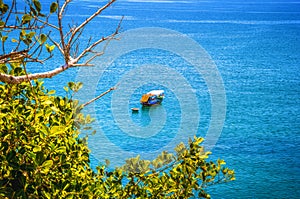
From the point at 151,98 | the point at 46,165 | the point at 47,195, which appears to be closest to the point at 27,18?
the point at 46,165

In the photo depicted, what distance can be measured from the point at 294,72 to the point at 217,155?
16795mm

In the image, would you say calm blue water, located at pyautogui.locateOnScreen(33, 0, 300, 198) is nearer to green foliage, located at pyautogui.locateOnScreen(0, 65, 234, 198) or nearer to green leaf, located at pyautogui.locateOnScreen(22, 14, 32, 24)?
green foliage, located at pyautogui.locateOnScreen(0, 65, 234, 198)

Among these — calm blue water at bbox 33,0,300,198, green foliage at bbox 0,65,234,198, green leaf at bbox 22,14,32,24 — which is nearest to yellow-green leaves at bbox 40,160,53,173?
green foliage at bbox 0,65,234,198

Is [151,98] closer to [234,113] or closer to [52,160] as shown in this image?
[234,113]

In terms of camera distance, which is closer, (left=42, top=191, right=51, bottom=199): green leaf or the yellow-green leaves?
the yellow-green leaves

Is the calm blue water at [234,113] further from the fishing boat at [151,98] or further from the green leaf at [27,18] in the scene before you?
the green leaf at [27,18]

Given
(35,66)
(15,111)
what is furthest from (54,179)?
(35,66)

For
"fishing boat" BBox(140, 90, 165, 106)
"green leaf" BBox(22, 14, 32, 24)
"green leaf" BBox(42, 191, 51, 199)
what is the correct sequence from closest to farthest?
1. "green leaf" BBox(22, 14, 32, 24)
2. "green leaf" BBox(42, 191, 51, 199)
3. "fishing boat" BBox(140, 90, 165, 106)

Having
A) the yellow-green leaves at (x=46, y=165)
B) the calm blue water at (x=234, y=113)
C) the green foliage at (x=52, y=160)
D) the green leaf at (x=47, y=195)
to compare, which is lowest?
the green leaf at (x=47, y=195)

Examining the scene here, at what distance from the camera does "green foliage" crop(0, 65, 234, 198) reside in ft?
9.78

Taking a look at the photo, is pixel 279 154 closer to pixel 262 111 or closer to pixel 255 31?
pixel 262 111

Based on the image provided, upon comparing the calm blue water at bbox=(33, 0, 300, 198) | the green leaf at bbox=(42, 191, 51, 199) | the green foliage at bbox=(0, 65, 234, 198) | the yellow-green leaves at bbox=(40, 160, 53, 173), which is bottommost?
the green leaf at bbox=(42, 191, 51, 199)

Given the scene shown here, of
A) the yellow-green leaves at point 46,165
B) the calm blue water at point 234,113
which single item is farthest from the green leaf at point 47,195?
the calm blue water at point 234,113

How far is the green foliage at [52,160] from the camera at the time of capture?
2980mm
